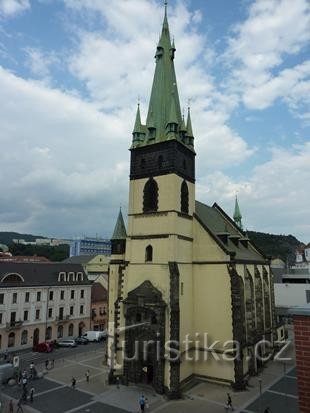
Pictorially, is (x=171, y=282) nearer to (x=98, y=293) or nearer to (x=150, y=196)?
(x=150, y=196)

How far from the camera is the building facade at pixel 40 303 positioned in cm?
4691

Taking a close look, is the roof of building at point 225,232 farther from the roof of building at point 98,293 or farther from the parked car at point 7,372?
the roof of building at point 98,293

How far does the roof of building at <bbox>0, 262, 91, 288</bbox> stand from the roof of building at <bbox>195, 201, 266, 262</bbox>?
85.2 ft

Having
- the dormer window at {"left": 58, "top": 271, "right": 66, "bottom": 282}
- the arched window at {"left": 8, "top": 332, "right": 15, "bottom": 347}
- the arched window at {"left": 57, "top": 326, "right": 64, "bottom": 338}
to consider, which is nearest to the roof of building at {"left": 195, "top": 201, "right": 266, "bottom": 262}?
the dormer window at {"left": 58, "top": 271, "right": 66, "bottom": 282}

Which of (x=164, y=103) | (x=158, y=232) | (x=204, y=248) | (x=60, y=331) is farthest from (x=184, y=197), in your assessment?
(x=60, y=331)

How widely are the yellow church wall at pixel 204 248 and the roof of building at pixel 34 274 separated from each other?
2697cm

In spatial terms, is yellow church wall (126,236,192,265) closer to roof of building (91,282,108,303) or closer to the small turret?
the small turret

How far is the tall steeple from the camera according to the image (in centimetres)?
3503

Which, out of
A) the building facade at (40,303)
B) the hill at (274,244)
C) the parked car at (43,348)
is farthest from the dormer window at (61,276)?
the hill at (274,244)

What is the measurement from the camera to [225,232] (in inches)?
1506

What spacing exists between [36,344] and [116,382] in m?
20.6

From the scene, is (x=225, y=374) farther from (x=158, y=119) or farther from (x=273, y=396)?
(x=158, y=119)

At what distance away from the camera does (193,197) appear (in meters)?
37.4

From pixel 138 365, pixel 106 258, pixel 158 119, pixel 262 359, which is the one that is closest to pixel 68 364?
pixel 138 365
